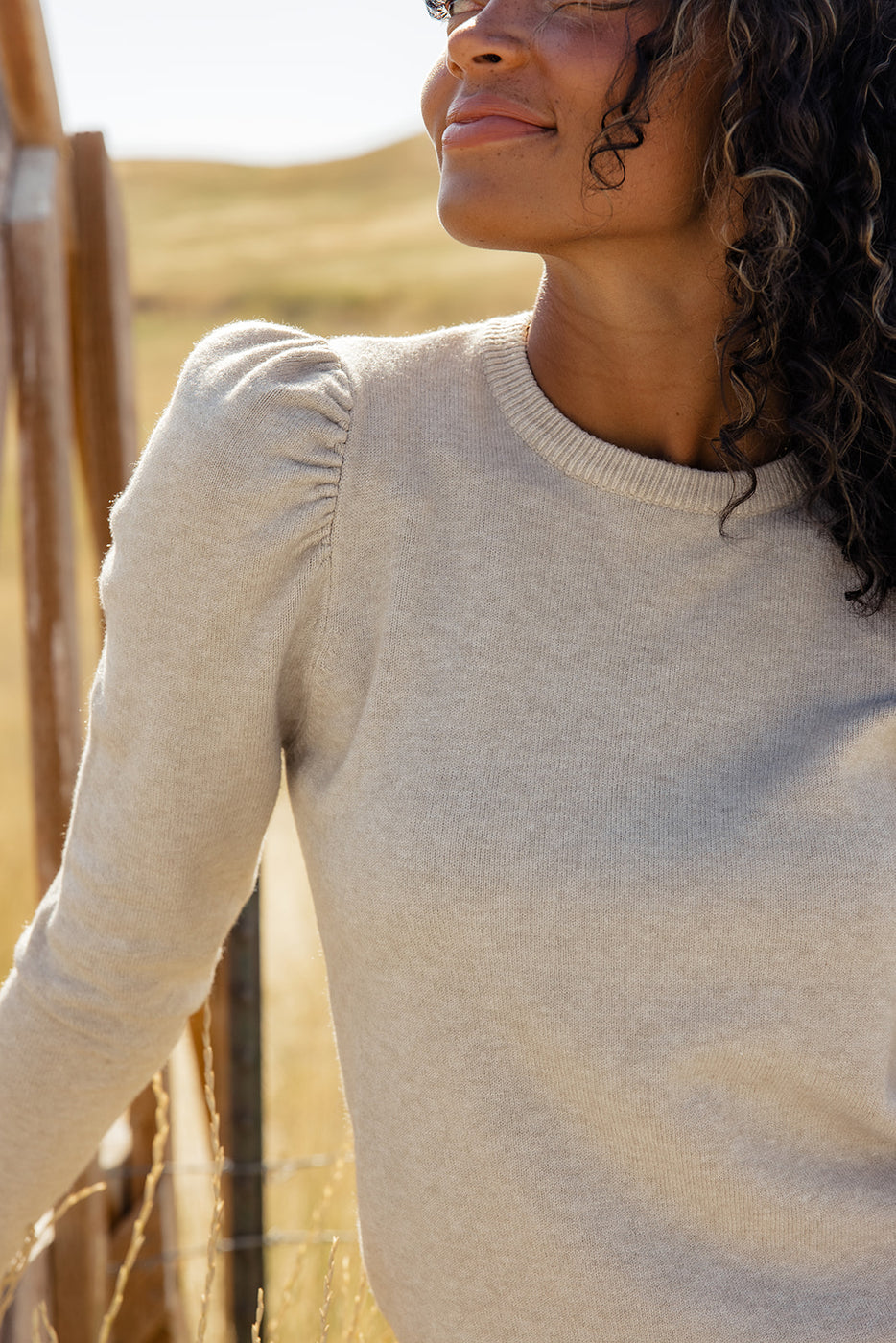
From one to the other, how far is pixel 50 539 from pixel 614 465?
92 cm

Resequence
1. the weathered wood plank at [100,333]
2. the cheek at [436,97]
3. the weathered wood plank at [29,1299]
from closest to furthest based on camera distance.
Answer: the cheek at [436,97], the weathered wood plank at [29,1299], the weathered wood plank at [100,333]

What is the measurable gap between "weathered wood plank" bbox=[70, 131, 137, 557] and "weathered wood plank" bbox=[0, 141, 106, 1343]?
0.13 ft

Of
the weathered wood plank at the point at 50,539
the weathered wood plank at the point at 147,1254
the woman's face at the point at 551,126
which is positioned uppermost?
the woman's face at the point at 551,126

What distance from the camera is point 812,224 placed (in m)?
1.21

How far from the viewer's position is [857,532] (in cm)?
126

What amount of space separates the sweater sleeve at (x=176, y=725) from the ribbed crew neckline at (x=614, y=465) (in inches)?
6.9

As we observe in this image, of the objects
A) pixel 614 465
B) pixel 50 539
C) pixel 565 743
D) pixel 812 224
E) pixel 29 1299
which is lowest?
pixel 29 1299

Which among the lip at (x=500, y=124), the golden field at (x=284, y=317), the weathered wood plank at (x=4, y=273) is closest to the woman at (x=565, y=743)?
the lip at (x=500, y=124)

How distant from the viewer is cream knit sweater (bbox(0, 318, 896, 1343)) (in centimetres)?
112

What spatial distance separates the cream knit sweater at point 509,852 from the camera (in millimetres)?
1125

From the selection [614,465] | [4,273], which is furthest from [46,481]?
[614,465]

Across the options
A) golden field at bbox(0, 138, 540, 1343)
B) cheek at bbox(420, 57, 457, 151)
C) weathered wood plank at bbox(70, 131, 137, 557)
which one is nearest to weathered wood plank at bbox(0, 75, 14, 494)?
weathered wood plank at bbox(70, 131, 137, 557)

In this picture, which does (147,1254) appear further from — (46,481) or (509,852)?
(509,852)

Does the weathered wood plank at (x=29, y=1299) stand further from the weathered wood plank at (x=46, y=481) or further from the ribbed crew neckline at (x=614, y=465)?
the ribbed crew neckline at (x=614, y=465)
